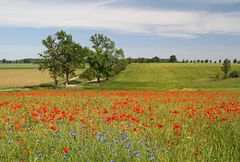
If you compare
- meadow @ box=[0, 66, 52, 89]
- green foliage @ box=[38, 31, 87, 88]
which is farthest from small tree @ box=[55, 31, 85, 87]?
meadow @ box=[0, 66, 52, 89]

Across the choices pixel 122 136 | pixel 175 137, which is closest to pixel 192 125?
pixel 175 137

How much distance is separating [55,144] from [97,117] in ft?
8.99

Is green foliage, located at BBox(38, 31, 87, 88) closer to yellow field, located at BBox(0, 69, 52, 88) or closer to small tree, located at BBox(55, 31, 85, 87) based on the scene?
small tree, located at BBox(55, 31, 85, 87)

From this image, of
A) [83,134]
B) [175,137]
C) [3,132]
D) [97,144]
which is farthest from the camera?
[3,132]

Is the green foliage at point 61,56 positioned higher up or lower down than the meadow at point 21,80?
higher up

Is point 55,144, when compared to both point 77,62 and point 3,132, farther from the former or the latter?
point 77,62

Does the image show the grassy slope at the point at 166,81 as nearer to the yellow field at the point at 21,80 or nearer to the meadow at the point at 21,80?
the meadow at the point at 21,80

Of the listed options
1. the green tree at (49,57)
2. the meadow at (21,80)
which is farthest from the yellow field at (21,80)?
the green tree at (49,57)

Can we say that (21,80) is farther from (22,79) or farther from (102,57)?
(102,57)

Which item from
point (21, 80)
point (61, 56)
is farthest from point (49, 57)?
point (21, 80)

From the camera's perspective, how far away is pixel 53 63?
5716 cm

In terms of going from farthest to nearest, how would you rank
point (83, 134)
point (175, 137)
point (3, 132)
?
point (3, 132)
point (175, 137)
point (83, 134)

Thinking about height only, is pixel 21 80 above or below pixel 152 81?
below

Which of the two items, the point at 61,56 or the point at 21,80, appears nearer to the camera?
the point at 61,56
